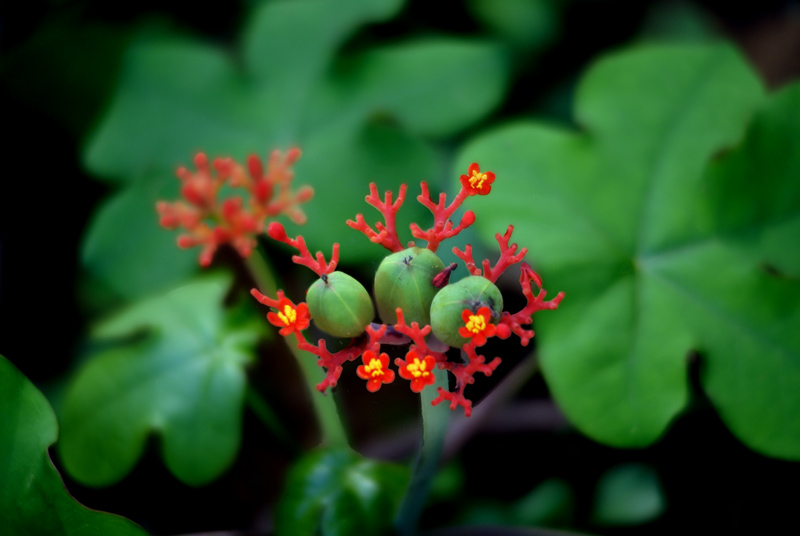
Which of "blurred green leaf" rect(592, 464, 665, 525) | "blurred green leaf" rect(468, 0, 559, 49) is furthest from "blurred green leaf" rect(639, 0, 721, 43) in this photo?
"blurred green leaf" rect(592, 464, 665, 525)

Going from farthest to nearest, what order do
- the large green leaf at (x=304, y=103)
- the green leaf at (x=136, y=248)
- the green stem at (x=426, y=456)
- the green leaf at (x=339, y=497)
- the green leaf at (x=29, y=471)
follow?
1. the green leaf at (x=136, y=248)
2. the large green leaf at (x=304, y=103)
3. the green leaf at (x=339, y=497)
4. the green leaf at (x=29, y=471)
5. the green stem at (x=426, y=456)

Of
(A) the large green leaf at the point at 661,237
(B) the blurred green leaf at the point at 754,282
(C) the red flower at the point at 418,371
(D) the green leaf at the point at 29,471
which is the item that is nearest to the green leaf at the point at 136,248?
(D) the green leaf at the point at 29,471

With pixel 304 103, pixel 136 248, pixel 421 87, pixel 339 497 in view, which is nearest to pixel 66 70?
pixel 136 248

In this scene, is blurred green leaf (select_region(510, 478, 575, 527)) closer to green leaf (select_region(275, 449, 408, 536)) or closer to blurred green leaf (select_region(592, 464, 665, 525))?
blurred green leaf (select_region(592, 464, 665, 525))

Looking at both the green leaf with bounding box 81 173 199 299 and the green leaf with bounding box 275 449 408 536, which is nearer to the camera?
the green leaf with bounding box 275 449 408 536

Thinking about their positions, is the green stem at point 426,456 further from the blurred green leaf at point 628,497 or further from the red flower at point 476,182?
the blurred green leaf at point 628,497

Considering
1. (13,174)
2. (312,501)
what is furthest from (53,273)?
(312,501)
